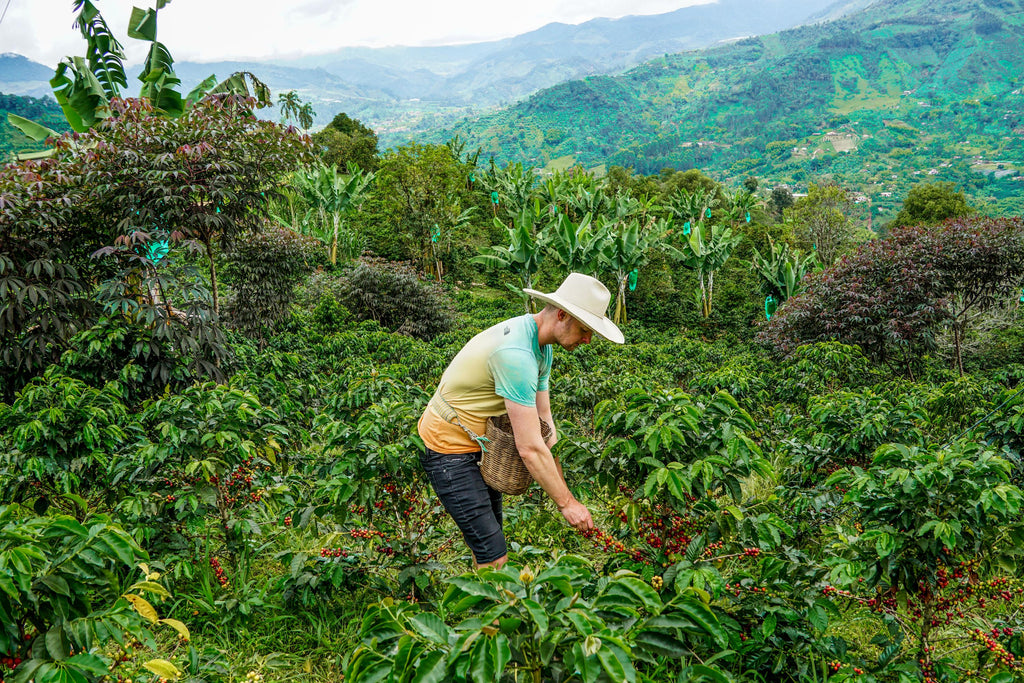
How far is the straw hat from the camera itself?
91.4 inches

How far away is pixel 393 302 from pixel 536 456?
33.6ft

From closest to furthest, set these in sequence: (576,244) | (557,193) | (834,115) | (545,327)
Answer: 1. (545,327)
2. (576,244)
3. (557,193)
4. (834,115)

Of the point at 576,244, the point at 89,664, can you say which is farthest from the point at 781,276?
the point at 89,664

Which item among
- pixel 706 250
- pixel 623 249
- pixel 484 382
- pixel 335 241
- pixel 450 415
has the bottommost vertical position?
pixel 706 250

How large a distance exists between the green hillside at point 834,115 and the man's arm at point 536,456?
6654 centimetres

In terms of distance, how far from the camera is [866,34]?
521 ft

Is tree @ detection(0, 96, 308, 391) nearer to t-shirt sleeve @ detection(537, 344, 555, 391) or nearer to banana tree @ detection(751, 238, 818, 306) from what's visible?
t-shirt sleeve @ detection(537, 344, 555, 391)

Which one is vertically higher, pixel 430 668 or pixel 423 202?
pixel 423 202

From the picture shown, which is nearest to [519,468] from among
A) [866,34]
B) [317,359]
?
[317,359]

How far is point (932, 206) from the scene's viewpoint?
23.5 meters

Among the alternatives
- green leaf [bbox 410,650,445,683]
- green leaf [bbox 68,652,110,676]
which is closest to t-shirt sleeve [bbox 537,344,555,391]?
green leaf [bbox 410,650,445,683]

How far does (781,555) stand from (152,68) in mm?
10561

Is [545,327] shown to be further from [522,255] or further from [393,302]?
[522,255]

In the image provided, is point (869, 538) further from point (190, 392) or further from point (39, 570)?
point (190, 392)
